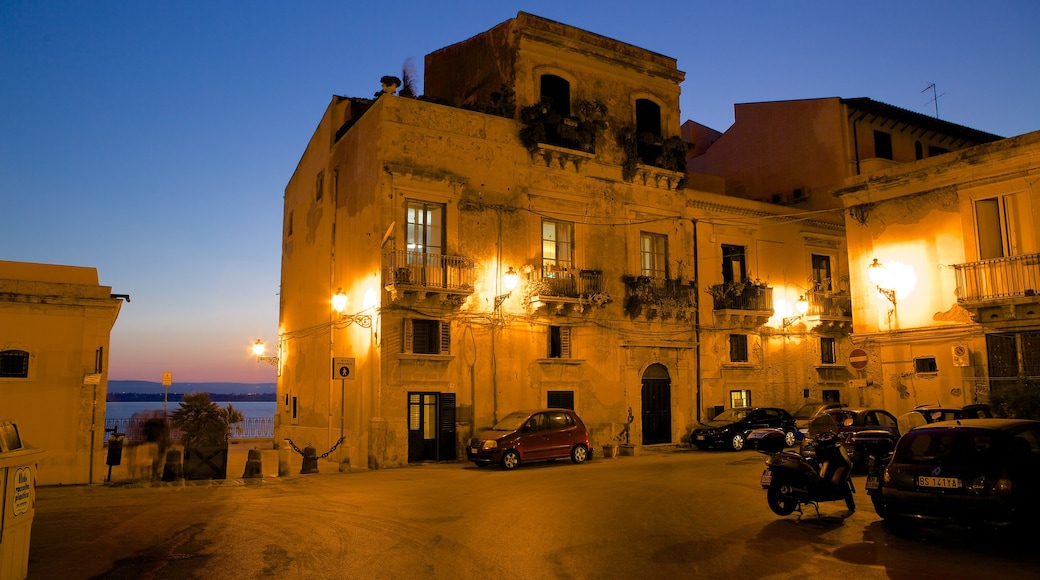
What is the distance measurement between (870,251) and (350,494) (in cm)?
1694

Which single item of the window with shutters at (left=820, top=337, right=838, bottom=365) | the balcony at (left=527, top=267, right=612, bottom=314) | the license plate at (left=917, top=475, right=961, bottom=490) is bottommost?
the license plate at (left=917, top=475, right=961, bottom=490)

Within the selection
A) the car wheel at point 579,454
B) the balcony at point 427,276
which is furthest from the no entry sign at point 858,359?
the balcony at point 427,276

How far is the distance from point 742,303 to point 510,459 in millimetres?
13117

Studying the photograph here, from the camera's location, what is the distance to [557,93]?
26.3 meters

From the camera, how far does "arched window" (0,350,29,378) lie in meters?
16.7

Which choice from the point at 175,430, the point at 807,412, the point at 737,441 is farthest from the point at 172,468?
the point at 807,412

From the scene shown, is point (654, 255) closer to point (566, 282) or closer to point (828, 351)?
point (566, 282)

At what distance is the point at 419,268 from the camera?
21922mm

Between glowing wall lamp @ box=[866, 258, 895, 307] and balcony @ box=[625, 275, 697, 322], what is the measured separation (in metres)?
6.69

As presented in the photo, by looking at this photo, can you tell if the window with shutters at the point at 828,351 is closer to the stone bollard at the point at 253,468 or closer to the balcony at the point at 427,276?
the balcony at the point at 427,276

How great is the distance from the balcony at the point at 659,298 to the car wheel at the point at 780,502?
49.6 ft

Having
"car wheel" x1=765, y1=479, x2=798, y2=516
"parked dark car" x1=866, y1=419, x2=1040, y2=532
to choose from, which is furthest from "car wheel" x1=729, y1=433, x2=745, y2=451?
"parked dark car" x1=866, y1=419, x2=1040, y2=532

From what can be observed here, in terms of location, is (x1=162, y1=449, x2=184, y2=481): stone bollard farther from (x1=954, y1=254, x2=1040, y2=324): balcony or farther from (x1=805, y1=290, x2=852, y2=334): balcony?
(x1=805, y1=290, x2=852, y2=334): balcony

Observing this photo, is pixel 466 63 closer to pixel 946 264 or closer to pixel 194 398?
pixel 194 398
